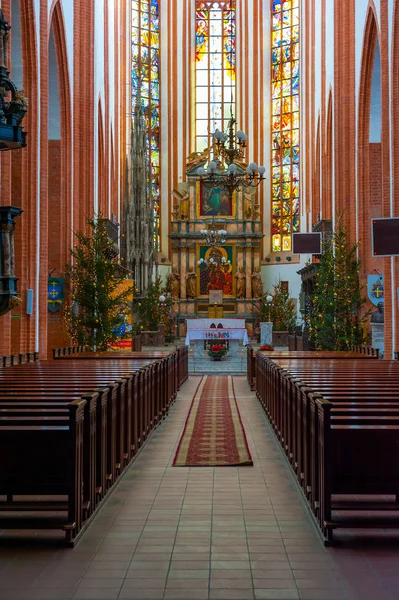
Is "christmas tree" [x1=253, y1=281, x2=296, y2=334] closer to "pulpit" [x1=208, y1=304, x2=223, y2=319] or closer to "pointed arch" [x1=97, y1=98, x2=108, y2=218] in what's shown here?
"pulpit" [x1=208, y1=304, x2=223, y2=319]

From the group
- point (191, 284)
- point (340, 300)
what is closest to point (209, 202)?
point (191, 284)

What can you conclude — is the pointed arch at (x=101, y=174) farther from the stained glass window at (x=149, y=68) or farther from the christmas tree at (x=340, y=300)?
the stained glass window at (x=149, y=68)

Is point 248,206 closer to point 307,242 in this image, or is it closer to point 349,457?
point 307,242

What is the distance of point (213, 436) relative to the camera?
9.91 metres

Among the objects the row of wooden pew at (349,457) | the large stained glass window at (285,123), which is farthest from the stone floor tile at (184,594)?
the large stained glass window at (285,123)

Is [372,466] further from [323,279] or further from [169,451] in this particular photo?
[323,279]

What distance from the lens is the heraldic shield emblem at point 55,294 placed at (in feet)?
62.9

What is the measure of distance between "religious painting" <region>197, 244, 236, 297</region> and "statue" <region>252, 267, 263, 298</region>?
1151mm

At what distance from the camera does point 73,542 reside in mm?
4895

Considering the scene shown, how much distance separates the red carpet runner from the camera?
8.27 meters

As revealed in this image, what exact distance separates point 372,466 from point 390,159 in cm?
1274

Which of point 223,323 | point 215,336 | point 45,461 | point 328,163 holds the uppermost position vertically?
point 328,163

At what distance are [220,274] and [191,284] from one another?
163cm

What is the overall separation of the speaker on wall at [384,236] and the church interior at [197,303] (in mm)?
44
